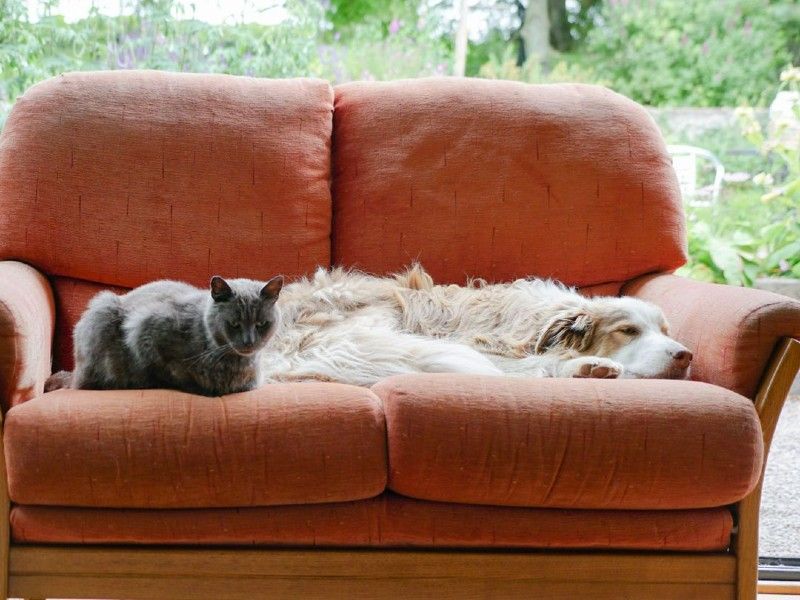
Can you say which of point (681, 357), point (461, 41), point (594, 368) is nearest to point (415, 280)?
point (594, 368)

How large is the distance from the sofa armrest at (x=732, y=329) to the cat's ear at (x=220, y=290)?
3.94 feet

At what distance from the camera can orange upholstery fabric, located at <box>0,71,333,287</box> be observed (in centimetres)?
257

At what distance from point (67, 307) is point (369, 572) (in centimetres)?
126

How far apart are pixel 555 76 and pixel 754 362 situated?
2029 mm

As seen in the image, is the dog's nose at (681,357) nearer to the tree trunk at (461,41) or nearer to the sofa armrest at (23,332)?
the sofa armrest at (23,332)

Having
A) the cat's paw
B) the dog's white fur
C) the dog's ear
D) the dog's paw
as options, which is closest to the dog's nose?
the dog's white fur

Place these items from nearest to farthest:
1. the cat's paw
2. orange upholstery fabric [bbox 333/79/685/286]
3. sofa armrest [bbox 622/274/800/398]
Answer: sofa armrest [bbox 622/274/800/398] → the cat's paw → orange upholstery fabric [bbox 333/79/685/286]

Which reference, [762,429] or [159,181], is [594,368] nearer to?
[762,429]

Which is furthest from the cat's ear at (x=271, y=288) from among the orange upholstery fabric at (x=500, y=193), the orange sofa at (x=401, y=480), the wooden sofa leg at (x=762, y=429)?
the wooden sofa leg at (x=762, y=429)

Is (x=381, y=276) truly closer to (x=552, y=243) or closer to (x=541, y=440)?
(x=552, y=243)

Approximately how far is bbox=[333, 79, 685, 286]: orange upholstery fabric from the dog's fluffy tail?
83 mm

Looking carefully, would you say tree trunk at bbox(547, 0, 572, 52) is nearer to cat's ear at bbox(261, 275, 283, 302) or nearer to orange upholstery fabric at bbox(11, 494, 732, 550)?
cat's ear at bbox(261, 275, 283, 302)

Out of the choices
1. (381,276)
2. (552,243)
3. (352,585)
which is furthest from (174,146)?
(352,585)

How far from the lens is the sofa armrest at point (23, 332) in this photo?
194 centimetres
